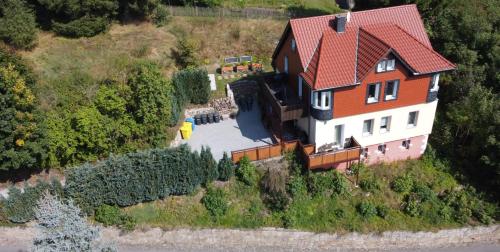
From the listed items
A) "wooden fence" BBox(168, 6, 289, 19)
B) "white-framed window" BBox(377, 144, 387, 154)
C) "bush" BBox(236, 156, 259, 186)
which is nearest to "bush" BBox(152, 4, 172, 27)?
"wooden fence" BBox(168, 6, 289, 19)

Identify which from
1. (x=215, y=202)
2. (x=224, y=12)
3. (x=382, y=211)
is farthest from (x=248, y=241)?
(x=224, y=12)

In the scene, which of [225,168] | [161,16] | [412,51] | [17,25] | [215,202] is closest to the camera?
[412,51]

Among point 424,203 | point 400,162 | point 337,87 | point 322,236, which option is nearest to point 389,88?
point 337,87

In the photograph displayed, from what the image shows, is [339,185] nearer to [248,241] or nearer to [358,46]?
[248,241]

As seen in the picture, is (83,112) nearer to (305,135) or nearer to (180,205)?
(180,205)

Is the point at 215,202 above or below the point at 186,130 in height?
below

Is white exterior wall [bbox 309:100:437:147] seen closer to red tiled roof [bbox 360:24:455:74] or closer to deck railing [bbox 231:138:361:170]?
deck railing [bbox 231:138:361:170]
